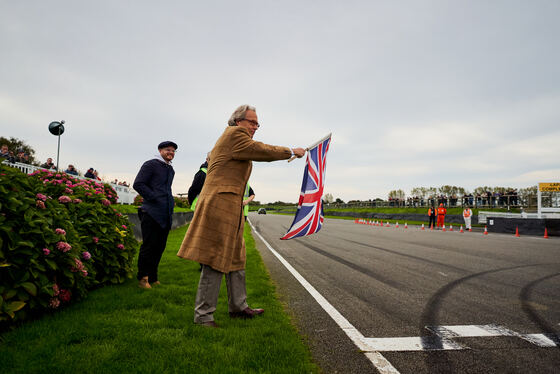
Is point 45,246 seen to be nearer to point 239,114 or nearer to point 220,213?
point 220,213

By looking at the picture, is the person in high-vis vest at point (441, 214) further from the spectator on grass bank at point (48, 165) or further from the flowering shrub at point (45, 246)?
the spectator on grass bank at point (48, 165)

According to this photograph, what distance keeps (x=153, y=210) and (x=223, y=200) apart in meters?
1.87

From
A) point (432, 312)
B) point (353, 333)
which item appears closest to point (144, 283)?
point (353, 333)

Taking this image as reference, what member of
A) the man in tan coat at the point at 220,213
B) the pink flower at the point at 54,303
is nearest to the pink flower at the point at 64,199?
the pink flower at the point at 54,303

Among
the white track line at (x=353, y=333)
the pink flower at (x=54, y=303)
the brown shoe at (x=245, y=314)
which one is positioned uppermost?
the pink flower at (x=54, y=303)

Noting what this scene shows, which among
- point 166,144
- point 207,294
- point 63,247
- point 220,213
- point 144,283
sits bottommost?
point 144,283

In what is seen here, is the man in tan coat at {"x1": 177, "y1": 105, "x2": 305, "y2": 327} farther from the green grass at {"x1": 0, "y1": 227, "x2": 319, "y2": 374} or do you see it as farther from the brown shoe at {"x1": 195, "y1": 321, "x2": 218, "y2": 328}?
the green grass at {"x1": 0, "y1": 227, "x2": 319, "y2": 374}

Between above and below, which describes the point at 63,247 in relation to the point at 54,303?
above

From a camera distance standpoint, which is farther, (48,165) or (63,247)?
(48,165)

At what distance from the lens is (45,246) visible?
3121mm

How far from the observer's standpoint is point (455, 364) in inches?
99.8

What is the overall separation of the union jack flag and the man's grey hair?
1075 millimetres

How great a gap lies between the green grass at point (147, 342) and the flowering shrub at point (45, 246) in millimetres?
233

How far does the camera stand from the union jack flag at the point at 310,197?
4281 mm
